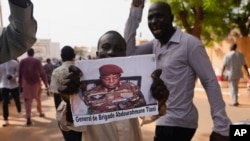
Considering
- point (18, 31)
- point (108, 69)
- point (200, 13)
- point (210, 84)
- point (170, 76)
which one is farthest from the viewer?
point (200, 13)

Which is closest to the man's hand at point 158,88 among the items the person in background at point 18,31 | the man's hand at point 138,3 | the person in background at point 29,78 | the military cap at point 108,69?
the military cap at point 108,69

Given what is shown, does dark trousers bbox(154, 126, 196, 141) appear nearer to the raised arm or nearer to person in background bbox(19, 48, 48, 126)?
the raised arm

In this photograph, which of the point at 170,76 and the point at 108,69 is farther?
the point at 170,76

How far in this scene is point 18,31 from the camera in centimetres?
137

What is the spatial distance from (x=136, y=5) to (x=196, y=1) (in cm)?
1134

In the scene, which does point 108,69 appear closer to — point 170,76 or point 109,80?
point 109,80

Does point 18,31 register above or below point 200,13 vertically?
below

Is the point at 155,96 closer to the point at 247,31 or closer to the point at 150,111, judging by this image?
the point at 150,111

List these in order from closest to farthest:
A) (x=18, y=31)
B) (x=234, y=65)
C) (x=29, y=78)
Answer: (x=18, y=31), (x=29, y=78), (x=234, y=65)

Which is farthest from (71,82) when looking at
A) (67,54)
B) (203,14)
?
(203,14)

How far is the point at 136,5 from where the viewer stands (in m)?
2.61

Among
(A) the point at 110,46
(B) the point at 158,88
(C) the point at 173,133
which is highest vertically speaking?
(A) the point at 110,46

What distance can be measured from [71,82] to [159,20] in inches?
47.4

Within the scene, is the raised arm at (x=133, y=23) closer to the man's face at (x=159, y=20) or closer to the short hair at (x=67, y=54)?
the man's face at (x=159, y=20)
